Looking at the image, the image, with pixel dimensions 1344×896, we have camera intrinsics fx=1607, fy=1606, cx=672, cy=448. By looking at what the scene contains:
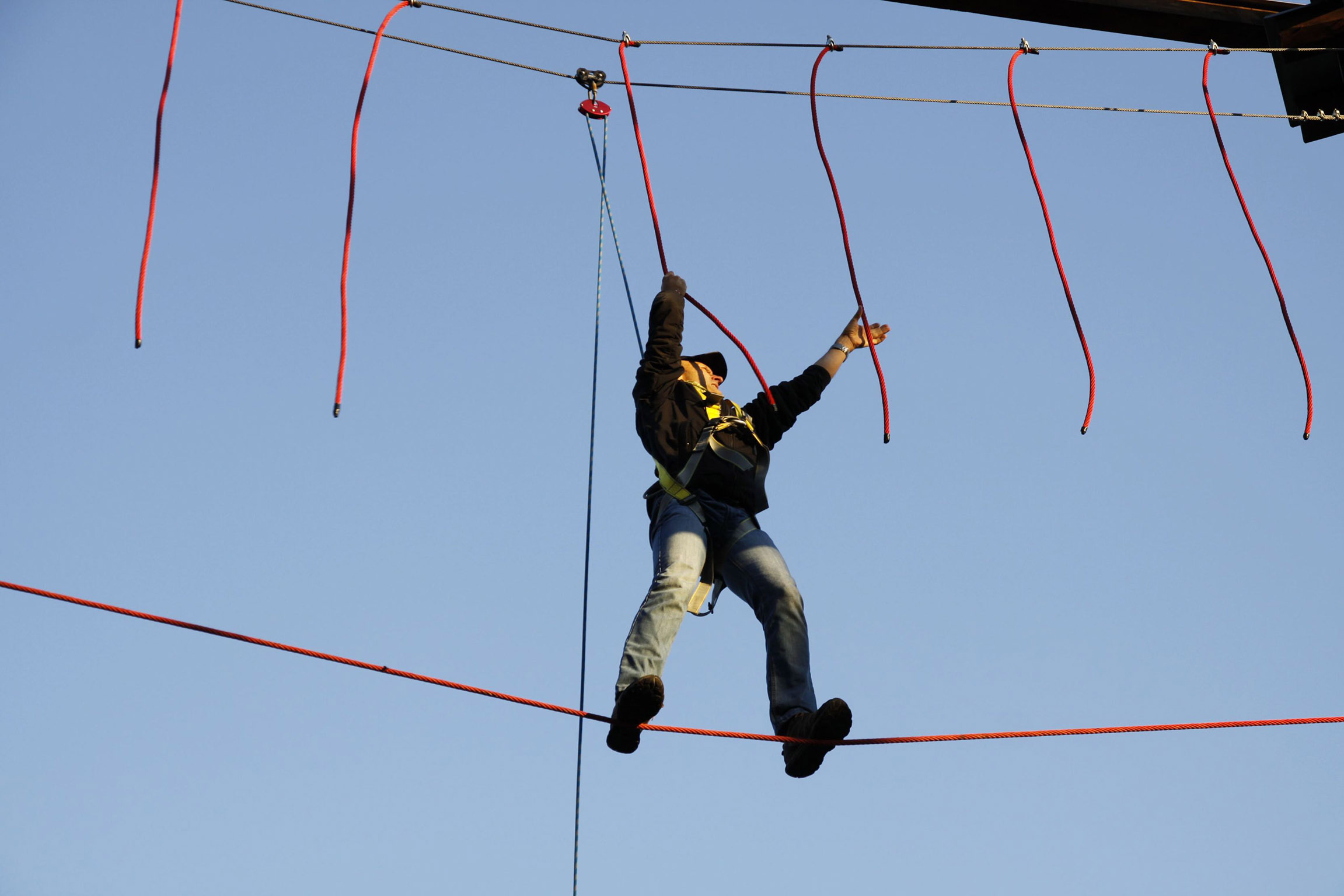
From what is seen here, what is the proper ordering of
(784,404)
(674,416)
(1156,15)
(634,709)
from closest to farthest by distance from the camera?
(634,709), (674,416), (784,404), (1156,15)

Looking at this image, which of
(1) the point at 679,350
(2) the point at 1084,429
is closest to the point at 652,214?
(1) the point at 679,350

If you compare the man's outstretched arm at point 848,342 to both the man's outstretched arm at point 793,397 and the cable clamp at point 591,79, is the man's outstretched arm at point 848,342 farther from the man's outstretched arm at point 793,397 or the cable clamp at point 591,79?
the cable clamp at point 591,79

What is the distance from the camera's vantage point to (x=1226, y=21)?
22.0ft

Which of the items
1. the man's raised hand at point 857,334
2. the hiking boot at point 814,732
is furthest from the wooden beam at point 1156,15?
the hiking boot at point 814,732

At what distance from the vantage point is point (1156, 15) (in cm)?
659

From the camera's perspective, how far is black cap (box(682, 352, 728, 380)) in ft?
20.4

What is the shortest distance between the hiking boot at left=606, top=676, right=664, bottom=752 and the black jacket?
0.88 metres

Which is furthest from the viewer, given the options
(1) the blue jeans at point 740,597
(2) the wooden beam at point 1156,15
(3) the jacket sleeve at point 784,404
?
(2) the wooden beam at point 1156,15

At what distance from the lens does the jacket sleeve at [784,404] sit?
5949mm

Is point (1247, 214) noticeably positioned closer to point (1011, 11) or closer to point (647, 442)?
point (1011, 11)

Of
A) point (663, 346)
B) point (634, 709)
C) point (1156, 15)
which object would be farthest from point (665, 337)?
point (1156, 15)

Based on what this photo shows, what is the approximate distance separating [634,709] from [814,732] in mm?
587

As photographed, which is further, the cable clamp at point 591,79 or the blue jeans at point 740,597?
the cable clamp at point 591,79

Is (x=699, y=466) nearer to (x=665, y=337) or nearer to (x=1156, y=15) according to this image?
(x=665, y=337)
